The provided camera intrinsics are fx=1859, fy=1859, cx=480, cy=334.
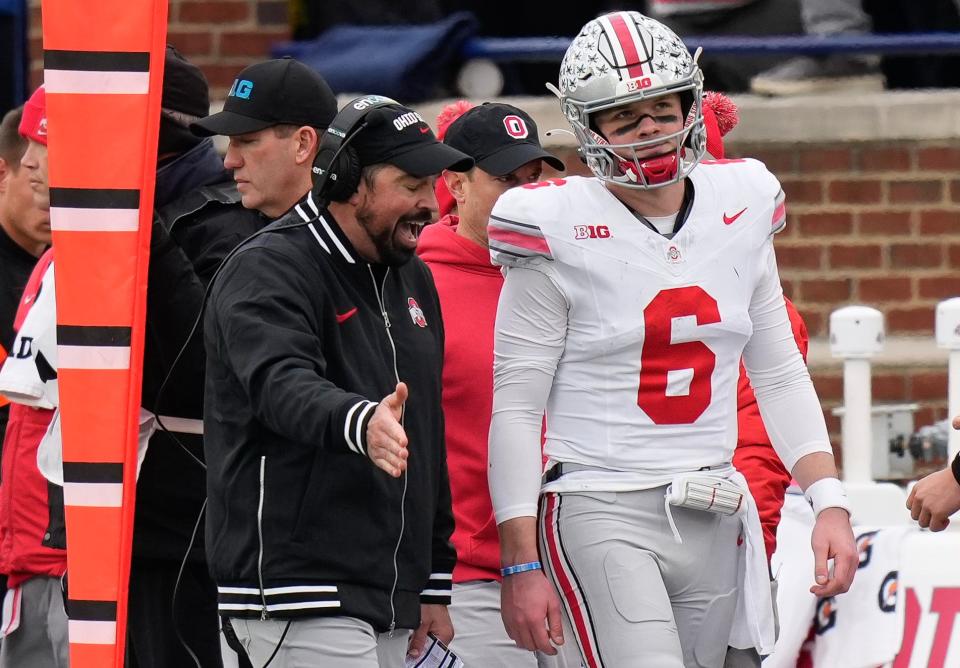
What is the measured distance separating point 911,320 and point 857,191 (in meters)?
0.56

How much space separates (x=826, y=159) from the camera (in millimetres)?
7270

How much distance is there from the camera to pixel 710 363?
3.79m

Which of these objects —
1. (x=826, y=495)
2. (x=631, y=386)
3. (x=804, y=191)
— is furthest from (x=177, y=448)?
(x=804, y=191)

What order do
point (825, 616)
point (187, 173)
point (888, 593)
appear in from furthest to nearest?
point (825, 616), point (888, 593), point (187, 173)

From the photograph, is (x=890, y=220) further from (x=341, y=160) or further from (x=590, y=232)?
(x=341, y=160)

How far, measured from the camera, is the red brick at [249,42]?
7.79m

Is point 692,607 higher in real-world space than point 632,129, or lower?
lower

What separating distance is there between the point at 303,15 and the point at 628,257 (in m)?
4.98

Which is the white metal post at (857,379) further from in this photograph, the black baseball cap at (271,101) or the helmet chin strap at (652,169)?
the helmet chin strap at (652,169)

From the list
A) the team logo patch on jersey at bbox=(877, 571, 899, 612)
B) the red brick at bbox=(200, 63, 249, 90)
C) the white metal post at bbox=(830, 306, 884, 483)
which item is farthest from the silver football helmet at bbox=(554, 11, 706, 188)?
the red brick at bbox=(200, 63, 249, 90)

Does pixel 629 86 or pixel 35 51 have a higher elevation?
pixel 629 86

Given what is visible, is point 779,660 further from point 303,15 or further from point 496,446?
point 303,15

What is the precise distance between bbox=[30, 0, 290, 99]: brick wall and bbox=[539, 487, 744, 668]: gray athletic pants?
4.38m

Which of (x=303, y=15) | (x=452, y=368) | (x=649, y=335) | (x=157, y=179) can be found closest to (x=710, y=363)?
(x=649, y=335)
